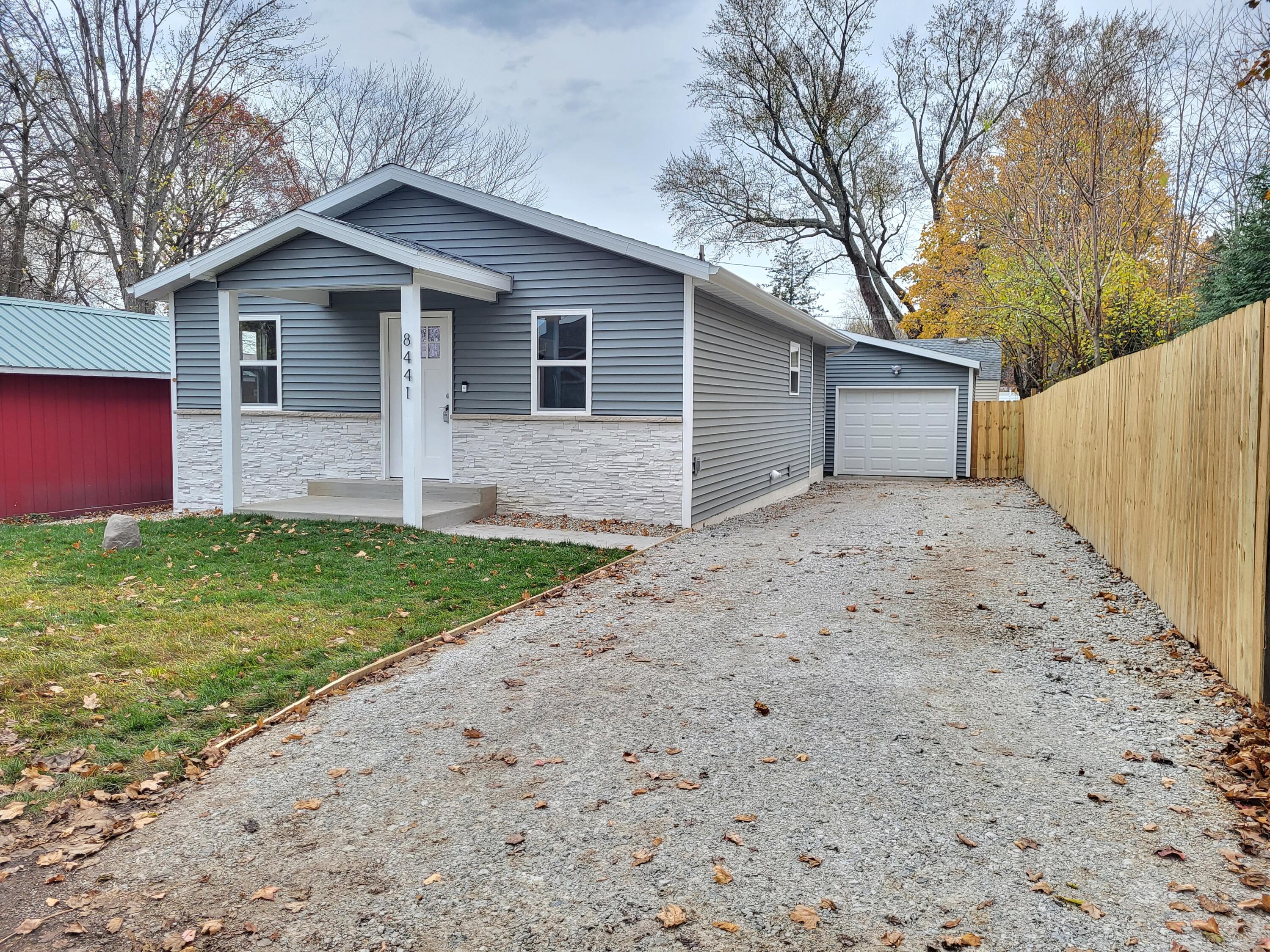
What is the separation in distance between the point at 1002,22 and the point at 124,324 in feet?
84.1

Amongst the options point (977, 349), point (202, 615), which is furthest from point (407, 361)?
point (977, 349)

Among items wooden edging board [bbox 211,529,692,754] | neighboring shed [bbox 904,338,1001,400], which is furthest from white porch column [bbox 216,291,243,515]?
neighboring shed [bbox 904,338,1001,400]

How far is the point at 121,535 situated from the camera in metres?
8.27

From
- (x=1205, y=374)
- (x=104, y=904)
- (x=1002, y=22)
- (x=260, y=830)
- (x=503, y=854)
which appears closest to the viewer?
(x=104, y=904)

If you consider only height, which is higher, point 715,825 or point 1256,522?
point 1256,522

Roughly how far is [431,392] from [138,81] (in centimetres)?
1227

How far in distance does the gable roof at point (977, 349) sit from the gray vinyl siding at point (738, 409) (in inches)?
260

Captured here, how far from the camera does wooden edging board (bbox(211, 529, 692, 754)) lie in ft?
13.5

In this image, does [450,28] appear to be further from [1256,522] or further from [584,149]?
[1256,522]

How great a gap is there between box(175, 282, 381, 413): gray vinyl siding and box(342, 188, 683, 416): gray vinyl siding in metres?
1.17

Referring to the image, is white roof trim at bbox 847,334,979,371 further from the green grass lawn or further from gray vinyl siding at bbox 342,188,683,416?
the green grass lawn

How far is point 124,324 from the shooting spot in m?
14.3

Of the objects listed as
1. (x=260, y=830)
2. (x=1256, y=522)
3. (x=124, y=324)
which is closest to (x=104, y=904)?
(x=260, y=830)

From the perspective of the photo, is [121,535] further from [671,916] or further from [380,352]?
[671,916]
